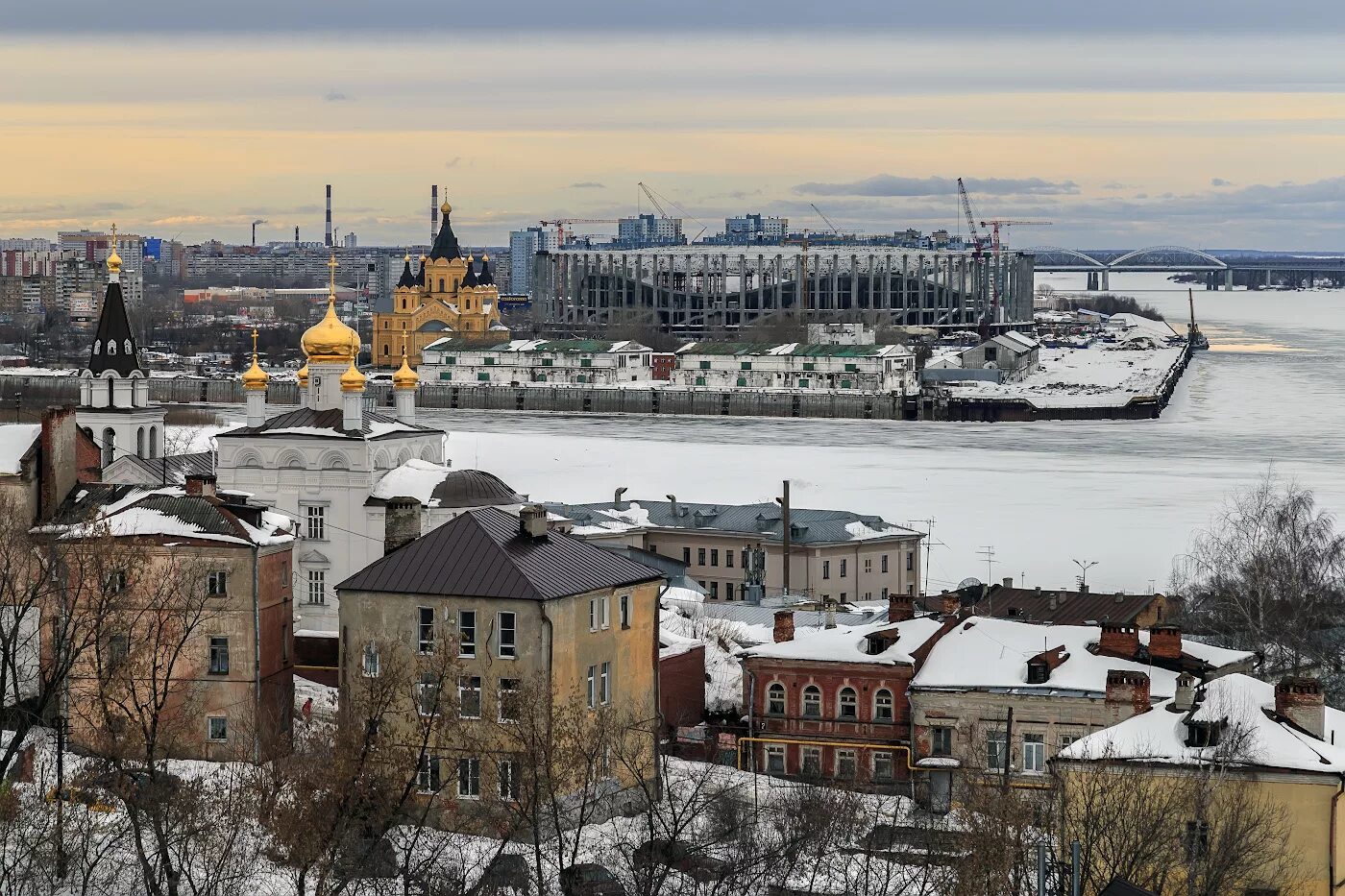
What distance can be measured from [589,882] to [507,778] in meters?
2.70

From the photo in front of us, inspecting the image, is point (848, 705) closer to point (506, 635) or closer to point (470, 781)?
point (506, 635)

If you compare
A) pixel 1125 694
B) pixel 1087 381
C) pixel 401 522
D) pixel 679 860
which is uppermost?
pixel 401 522

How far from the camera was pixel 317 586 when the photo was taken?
115 ft

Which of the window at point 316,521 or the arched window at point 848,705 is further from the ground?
the window at point 316,521

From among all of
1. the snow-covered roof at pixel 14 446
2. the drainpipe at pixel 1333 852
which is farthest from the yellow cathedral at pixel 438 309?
the drainpipe at pixel 1333 852

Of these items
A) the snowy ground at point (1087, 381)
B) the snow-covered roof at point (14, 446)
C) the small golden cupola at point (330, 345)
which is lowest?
the snowy ground at point (1087, 381)

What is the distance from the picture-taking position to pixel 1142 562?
44562 millimetres

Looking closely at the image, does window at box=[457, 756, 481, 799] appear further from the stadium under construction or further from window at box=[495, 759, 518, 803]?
the stadium under construction

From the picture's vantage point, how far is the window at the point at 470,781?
74.0 feet

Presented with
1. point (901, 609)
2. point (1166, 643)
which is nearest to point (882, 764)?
point (901, 609)

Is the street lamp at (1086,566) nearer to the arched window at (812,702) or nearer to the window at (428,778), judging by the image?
the arched window at (812,702)

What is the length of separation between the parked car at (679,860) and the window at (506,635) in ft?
10.9

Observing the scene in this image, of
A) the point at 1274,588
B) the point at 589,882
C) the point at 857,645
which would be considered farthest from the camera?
the point at 1274,588

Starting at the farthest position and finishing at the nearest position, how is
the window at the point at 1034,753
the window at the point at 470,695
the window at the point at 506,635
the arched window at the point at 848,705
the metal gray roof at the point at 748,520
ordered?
1. the metal gray roof at the point at 748,520
2. the arched window at the point at 848,705
3. the window at the point at 1034,753
4. the window at the point at 506,635
5. the window at the point at 470,695
